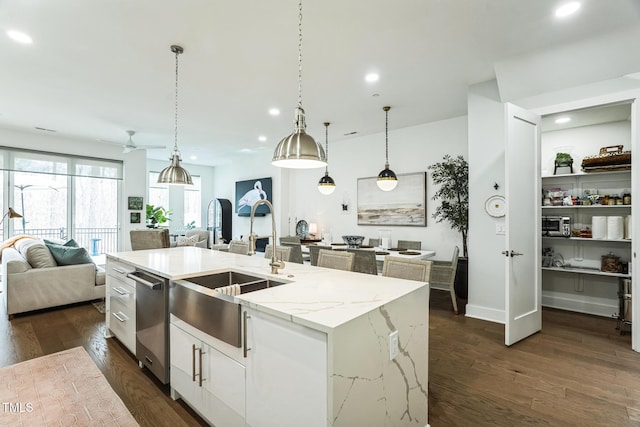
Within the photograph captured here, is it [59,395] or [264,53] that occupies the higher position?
[264,53]

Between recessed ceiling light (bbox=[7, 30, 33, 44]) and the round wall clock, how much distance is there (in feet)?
16.3

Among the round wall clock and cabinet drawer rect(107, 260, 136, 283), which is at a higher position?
the round wall clock

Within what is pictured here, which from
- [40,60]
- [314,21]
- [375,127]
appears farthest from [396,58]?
[40,60]

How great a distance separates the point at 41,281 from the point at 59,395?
2.41 m

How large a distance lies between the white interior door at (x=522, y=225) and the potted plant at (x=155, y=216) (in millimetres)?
8120

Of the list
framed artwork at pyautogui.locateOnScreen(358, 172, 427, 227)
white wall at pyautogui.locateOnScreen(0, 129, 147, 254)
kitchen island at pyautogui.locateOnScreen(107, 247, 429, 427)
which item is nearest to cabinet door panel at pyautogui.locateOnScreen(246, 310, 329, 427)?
kitchen island at pyautogui.locateOnScreen(107, 247, 429, 427)

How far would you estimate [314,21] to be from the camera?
245 centimetres

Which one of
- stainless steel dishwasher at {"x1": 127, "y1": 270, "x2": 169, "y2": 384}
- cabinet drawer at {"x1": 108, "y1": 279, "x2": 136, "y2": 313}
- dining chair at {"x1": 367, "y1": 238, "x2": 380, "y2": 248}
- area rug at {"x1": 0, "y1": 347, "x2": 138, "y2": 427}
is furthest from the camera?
dining chair at {"x1": 367, "y1": 238, "x2": 380, "y2": 248}

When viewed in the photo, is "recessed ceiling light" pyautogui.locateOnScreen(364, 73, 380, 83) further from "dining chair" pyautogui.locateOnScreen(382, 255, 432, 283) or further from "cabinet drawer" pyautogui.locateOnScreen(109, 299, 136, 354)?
"cabinet drawer" pyautogui.locateOnScreen(109, 299, 136, 354)

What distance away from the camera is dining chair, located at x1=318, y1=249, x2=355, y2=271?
2615mm

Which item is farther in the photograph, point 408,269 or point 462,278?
point 462,278

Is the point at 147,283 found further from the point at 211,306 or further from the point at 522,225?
the point at 522,225

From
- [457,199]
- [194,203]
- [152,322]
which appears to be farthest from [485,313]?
[194,203]

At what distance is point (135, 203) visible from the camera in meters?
7.15
